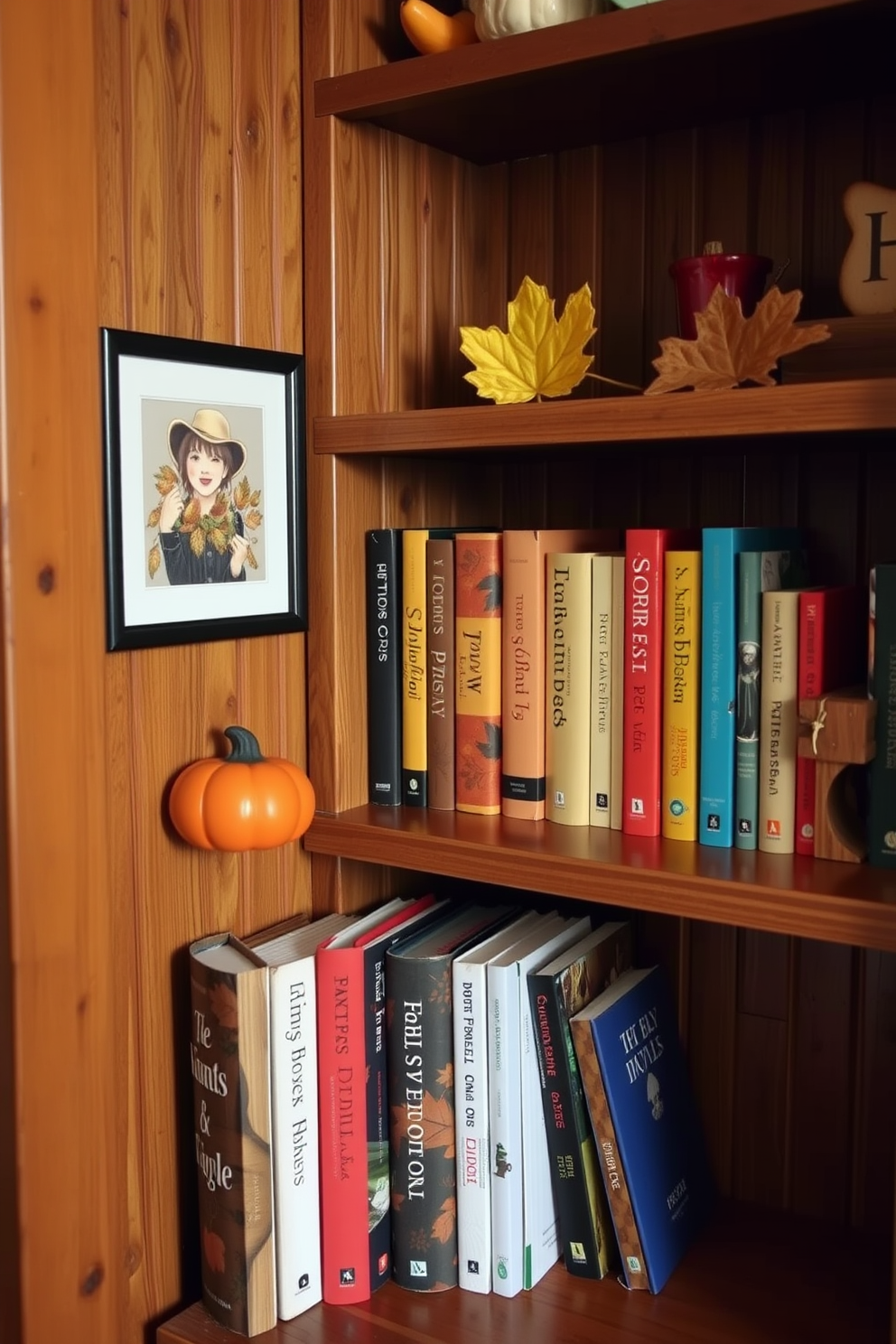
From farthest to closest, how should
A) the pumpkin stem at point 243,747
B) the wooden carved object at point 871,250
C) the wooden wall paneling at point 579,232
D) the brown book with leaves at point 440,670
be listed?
the wooden wall paneling at point 579,232 → the brown book with leaves at point 440,670 → the pumpkin stem at point 243,747 → the wooden carved object at point 871,250

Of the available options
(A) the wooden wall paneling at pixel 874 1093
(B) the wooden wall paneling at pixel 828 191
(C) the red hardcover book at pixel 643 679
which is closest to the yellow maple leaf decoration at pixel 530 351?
(C) the red hardcover book at pixel 643 679

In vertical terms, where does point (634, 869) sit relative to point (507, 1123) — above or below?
above

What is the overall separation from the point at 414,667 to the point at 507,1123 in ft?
1.52

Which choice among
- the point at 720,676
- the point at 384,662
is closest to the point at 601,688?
the point at 720,676

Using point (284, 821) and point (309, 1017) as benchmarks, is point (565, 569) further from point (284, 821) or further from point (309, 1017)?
point (309, 1017)

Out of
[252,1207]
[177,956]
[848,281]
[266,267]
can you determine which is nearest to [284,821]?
[177,956]

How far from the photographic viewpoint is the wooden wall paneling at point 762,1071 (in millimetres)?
1413

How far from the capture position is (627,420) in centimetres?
113

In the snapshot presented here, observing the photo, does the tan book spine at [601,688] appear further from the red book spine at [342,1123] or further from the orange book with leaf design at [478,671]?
the red book spine at [342,1123]

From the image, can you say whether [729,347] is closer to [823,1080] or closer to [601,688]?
[601,688]

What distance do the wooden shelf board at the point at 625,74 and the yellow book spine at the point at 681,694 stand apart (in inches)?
17.3

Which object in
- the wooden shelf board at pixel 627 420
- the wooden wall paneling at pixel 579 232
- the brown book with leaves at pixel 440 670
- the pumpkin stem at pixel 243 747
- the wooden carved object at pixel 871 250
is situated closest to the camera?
the wooden shelf board at pixel 627 420

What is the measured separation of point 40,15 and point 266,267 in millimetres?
326

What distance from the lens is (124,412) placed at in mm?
1154
